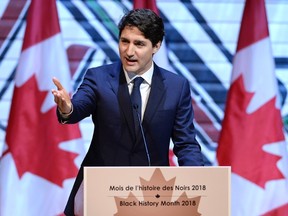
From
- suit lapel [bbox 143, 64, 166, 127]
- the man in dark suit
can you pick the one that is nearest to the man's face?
the man in dark suit

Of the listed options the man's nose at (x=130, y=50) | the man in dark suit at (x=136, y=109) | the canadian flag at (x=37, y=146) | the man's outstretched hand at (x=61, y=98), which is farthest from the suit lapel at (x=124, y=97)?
the canadian flag at (x=37, y=146)

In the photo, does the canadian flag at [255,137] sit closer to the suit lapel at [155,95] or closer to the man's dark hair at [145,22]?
the suit lapel at [155,95]

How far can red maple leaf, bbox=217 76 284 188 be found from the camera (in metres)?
3.72

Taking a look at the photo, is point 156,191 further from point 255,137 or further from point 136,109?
point 255,137

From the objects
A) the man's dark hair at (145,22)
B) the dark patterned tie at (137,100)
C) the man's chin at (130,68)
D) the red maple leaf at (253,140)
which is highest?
the man's dark hair at (145,22)

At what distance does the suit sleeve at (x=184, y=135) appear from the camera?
2219 millimetres

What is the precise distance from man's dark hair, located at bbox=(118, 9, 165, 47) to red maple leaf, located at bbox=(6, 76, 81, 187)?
162cm

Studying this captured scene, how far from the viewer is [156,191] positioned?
6.08 ft

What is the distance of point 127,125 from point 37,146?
5.26ft

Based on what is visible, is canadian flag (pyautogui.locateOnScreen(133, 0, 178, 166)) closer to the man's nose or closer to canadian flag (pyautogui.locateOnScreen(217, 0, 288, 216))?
canadian flag (pyautogui.locateOnScreen(217, 0, 288, 216))

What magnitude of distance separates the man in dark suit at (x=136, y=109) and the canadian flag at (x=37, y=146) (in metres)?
1.45

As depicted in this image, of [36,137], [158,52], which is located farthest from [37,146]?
[158,52]

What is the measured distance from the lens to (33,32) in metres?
3.75

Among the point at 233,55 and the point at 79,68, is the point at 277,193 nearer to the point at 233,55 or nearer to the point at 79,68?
the point at 233,55
